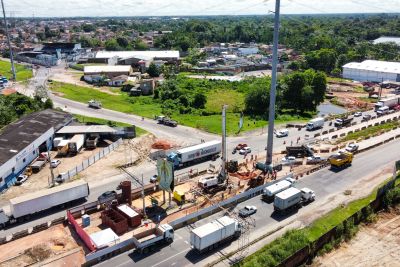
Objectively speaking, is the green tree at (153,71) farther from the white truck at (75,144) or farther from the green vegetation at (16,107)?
the white truck at (75,144)

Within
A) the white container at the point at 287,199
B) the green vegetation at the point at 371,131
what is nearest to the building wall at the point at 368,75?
the green vegetation at the point at 371,131

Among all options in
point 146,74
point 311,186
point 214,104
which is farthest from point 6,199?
point 146,74

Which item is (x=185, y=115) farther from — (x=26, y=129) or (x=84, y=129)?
(x=26, y=129)

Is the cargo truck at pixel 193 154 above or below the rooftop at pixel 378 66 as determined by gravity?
below

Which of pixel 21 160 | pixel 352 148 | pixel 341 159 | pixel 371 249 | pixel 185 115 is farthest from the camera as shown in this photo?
pixel 185 115

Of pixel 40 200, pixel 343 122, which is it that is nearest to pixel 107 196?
pixel 40 200

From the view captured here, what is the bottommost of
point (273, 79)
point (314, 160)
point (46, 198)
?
point (314, 160)

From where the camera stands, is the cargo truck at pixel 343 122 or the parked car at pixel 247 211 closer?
the parked car at pixel 247 211
